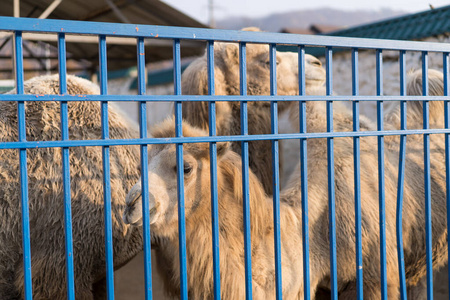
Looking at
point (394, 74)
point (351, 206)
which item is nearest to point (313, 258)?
point (351, 206)

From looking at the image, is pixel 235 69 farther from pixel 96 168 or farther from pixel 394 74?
pixel 394 74

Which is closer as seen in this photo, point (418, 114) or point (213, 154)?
point (213, 154)

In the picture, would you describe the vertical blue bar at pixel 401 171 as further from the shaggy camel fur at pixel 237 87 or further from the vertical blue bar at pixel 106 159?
the shaggy camel fur at pixel 237 87

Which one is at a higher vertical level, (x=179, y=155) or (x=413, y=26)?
(x=413, y=26)

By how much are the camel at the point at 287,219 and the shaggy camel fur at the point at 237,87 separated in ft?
2.37

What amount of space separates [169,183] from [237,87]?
1.87 meters

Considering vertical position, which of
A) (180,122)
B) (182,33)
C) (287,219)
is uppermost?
(182,33)

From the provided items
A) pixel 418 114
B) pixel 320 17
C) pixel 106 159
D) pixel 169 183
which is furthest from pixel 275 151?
pixel 320 17

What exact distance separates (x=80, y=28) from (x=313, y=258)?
1772mm

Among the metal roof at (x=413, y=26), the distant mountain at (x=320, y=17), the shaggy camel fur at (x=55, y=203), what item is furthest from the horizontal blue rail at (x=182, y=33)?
the distant mountain at (x=320, y=17)

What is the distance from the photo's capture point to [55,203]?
306 centimetres

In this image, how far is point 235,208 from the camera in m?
2.71

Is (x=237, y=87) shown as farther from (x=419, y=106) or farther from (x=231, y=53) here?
(x=419, y=106)

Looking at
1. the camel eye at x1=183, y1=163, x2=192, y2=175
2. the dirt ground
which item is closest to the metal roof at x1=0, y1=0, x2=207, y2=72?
the dirt ground
